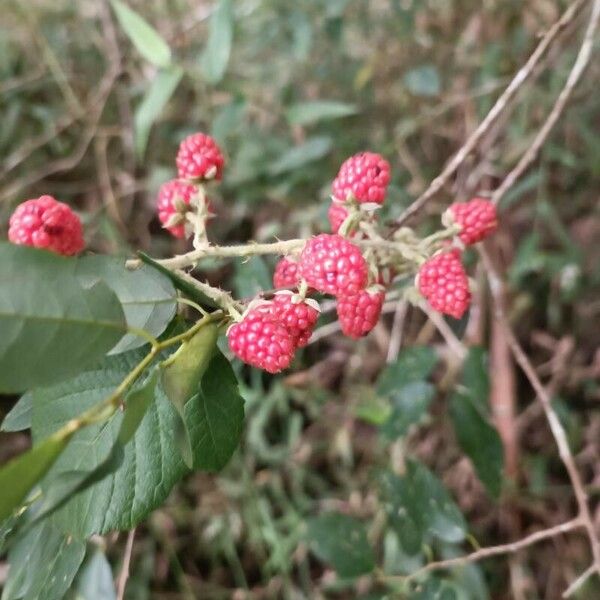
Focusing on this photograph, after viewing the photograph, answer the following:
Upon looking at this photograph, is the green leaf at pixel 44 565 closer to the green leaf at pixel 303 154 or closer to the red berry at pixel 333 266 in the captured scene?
the red berry at pixel 333 266

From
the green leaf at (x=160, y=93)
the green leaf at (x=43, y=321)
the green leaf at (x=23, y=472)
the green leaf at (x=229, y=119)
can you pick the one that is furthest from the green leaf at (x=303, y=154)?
the green leaf at (x=23, y=472)

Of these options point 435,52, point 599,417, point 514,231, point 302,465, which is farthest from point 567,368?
point 435,52

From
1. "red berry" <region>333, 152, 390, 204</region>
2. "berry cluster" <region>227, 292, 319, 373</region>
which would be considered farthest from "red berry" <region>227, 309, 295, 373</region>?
"red berry" <region>333, 152, 390, 204</region>

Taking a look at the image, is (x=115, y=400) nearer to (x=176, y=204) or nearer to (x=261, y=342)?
(x=261, y=342)

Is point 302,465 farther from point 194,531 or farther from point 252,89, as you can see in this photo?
point 252,89

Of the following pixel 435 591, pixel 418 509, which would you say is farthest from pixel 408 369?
pixel 435 591

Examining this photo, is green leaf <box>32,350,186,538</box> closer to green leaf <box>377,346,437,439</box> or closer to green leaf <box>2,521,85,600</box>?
green leaf <box>2,521,85,600</box>
